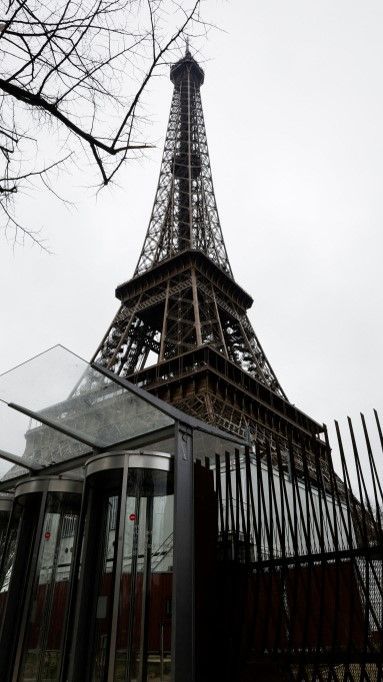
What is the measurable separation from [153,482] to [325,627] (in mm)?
2647

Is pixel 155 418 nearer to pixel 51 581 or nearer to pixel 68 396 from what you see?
pixel 68 396

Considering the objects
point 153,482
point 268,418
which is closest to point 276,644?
point 153,482

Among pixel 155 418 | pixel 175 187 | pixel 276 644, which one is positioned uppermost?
pixel 175 187

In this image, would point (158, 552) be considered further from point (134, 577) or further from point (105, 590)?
point (105, 590)

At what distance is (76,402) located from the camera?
614cm

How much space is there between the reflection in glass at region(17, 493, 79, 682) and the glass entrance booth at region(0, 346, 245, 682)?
0.01 m

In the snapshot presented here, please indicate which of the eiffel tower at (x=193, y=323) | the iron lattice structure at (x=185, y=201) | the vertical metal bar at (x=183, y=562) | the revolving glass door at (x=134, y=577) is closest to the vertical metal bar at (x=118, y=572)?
the revolving glass door at (x=134, y=577)

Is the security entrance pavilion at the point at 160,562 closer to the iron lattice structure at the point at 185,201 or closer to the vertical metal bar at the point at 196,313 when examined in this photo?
the vertical metal bar at the point at 196,313

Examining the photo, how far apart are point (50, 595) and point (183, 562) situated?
2000mm

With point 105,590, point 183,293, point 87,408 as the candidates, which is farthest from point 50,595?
point 183,293

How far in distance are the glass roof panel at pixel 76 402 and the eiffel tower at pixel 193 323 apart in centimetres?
1752

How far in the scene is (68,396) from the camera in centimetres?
607

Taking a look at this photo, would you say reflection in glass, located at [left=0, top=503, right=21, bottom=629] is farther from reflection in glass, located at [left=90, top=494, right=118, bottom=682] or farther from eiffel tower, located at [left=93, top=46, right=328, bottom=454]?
eiffel tower, located at [left=93, top=46, right=328, bottom=454]

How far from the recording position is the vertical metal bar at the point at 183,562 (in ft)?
16.0
